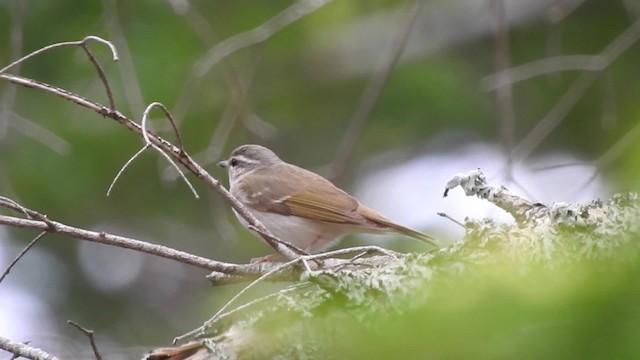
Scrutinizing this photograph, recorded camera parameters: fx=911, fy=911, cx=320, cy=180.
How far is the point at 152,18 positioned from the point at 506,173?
2.81 metres

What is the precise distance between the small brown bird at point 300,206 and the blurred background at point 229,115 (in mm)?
184

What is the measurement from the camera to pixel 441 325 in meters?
0.58

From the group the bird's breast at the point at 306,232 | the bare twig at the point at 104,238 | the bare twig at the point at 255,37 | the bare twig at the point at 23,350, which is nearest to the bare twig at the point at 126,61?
the bare twig at the point at 255,37

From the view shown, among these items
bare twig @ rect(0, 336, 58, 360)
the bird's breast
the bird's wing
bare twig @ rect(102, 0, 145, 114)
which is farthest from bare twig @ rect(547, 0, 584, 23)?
bare twig @ rect(0, 336, 58, 360)

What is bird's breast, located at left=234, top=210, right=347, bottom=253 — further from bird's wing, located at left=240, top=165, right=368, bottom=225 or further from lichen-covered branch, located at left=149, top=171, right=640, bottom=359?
lichen-covered branch, located at left=149, top=171, right=640, bottom=359

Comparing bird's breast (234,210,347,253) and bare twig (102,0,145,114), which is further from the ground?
bird's breast (234,210,347,253)

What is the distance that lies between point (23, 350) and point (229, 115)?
3.08 metres

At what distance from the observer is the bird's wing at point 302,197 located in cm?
479

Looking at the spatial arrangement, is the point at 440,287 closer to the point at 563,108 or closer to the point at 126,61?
the point at 563,108

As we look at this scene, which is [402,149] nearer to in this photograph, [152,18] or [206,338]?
[152,18]

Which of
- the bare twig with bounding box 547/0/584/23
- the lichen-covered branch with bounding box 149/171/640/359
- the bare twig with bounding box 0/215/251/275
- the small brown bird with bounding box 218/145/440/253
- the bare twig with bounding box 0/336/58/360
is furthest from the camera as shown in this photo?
the small brown bird with bounding box 218/145/440/253

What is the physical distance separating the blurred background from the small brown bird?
0.18 meters

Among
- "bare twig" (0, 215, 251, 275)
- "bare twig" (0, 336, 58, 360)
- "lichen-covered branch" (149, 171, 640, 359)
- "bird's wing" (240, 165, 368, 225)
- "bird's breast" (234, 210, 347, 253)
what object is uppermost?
"bird's wing" (240, 165, 368, 225)

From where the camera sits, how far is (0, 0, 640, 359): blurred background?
534 centimetres
